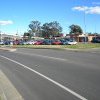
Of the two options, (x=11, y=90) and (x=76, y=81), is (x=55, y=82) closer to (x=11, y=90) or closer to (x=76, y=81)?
(x=76, y=81)

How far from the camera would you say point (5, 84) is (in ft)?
42.5

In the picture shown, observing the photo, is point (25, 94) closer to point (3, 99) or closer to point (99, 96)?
point (3, 99)

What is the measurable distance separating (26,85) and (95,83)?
2.75 m

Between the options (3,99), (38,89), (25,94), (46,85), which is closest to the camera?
(3,99)

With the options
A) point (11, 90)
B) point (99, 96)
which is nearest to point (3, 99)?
point (11, 90)

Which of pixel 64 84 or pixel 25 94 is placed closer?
pixel 25 94

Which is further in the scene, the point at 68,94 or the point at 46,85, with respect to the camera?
the point at 46,85

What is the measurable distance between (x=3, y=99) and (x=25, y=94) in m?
1.22

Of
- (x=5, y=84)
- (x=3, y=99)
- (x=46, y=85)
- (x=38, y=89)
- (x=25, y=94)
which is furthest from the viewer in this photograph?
(x=5, y=84)

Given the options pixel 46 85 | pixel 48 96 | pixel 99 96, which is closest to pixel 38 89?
pixel 46 85

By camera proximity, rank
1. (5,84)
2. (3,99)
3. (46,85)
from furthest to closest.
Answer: (5,84) → (46,85) → (3,99)

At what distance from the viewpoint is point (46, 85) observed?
1202 centimetres

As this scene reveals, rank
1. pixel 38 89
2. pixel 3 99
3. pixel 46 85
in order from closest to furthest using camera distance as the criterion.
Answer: pixel 3 99 < pixel 38 89 < pixel 46 85

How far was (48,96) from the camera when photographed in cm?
982
